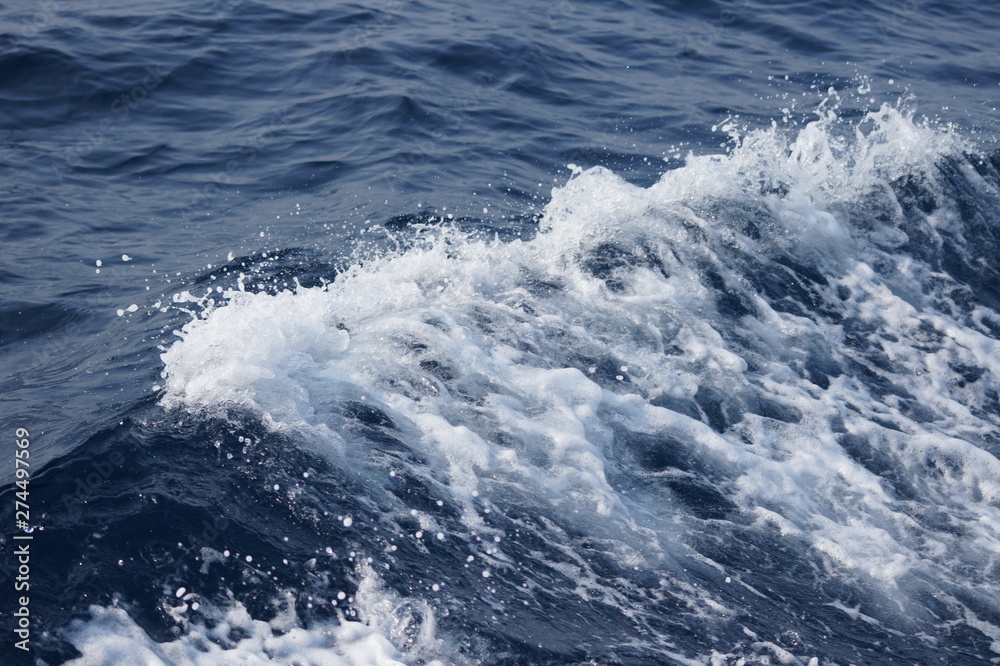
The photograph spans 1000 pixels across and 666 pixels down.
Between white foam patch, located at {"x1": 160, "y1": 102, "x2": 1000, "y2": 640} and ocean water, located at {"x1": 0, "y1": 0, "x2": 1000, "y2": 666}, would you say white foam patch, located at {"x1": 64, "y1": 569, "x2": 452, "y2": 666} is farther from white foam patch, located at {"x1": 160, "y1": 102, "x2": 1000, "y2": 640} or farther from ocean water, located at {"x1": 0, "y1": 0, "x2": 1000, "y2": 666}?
white foam patch, located at {"x1": 160, "y1": 102, "x2": 1000, "y2": 640}

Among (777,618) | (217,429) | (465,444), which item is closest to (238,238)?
(217,429)

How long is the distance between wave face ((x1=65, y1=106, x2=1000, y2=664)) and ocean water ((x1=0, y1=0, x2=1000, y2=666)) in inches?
0.7

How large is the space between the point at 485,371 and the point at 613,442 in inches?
31.5

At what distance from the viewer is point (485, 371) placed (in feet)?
15.6

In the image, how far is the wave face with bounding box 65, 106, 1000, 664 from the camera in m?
3.45

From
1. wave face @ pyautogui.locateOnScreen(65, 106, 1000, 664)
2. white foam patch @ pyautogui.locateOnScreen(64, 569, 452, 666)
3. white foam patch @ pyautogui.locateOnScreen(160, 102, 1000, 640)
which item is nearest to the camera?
white foam patch @ pyautogui.locateOnScreen(64, 569, 452, 666)

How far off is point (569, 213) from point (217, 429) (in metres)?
3.31

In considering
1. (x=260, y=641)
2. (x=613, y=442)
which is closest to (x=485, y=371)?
(x=613, y=442)

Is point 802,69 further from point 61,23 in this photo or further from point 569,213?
point 61,23

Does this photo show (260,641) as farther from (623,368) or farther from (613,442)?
(623,368)

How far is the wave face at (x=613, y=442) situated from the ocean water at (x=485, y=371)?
0.7 inches

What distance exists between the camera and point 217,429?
421 cm

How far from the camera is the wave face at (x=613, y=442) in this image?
3.45 meters

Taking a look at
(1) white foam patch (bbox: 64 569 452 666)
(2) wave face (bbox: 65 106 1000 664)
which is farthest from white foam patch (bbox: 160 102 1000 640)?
(1) white foam patch (bbox: 64 569 452 666)
